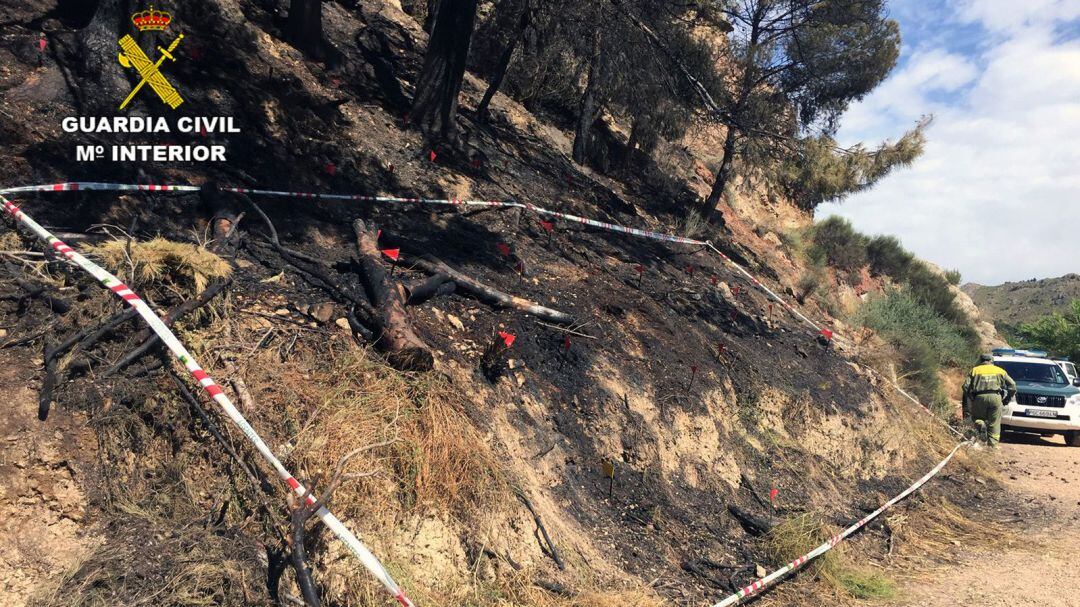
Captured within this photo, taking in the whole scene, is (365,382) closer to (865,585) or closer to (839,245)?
(865,585)

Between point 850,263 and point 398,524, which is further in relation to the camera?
point 850,263

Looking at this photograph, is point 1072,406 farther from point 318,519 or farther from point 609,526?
point 318,519

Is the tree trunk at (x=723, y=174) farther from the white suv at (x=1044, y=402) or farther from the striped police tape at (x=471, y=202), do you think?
the white suv at (x=1044, y=402)

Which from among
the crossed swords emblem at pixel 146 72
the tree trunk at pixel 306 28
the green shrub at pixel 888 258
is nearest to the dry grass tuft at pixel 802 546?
the crossed swords emblem at pixel 146 72

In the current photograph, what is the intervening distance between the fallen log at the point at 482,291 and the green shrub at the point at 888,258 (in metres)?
21.6

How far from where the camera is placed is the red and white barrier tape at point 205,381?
357 centimetres

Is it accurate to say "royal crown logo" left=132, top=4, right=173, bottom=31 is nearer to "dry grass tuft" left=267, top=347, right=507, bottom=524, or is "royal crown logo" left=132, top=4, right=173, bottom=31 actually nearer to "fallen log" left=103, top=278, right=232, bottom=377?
"fallen log" left=103, top=278, right=232, bottom=377

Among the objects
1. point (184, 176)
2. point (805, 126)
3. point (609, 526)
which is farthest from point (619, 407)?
point (805, 126)

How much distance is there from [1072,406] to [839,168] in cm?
761

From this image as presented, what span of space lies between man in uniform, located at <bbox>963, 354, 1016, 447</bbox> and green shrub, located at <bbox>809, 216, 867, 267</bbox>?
11.2 m

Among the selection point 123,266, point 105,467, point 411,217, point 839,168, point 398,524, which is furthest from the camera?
point 839,168

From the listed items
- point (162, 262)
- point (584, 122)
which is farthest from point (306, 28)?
point (162, 262)

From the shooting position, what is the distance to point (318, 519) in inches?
153

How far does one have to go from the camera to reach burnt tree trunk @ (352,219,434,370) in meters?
5.14
